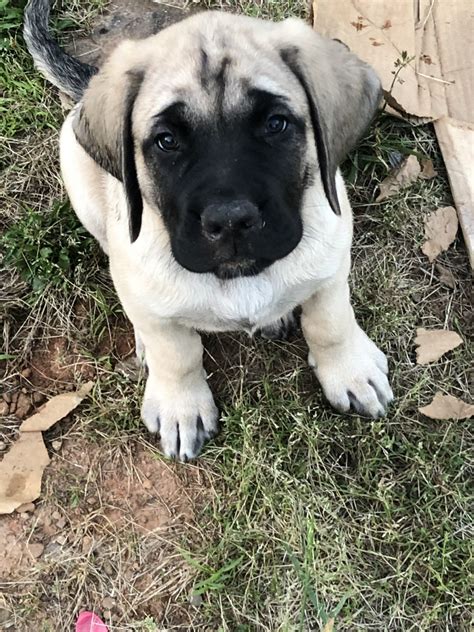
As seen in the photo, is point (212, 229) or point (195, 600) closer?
point (212, 229)

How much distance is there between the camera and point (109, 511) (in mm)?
4160

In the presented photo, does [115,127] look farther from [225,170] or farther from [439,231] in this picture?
[439,231]

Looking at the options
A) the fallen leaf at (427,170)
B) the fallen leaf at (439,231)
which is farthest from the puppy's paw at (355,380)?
the fallen leaf at (427,170)

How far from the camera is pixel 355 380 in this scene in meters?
Result: 4.20

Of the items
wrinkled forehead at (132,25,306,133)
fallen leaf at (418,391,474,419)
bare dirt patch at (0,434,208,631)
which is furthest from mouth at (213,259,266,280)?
fallen leaf at (418,391,474,419)

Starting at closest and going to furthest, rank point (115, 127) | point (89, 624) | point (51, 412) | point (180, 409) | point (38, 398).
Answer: point (115, 127), point (89, 624), point (180, 409), point (51, 412), point (38, 398)

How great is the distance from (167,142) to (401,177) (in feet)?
7.15

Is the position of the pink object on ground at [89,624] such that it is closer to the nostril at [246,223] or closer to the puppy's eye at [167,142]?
the nostril at [246,223]

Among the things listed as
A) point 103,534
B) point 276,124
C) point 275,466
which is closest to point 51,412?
point 103,534

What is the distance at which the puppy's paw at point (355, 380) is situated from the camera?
4.18 metres

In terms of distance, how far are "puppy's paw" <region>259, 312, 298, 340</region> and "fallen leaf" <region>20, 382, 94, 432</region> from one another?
1010mm

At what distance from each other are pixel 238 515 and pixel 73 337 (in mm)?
1323

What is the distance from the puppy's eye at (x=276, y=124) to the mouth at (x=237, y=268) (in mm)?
466

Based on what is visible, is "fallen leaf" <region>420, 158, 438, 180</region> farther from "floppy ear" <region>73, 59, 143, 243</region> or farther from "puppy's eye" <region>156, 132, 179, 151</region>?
"puppy's eye" <region>156, 132, 179, 151</region>
